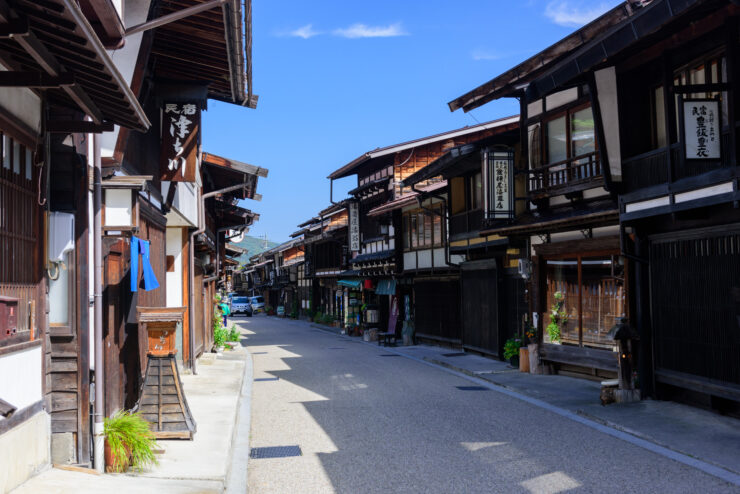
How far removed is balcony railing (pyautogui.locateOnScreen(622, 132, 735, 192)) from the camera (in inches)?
424

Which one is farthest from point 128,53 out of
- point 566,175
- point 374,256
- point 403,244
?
point 374,256

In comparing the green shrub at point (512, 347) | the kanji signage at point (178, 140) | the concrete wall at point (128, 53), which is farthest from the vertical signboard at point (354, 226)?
the concrete wall at point (128, 53)

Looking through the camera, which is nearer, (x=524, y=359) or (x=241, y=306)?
(x=524, y=359)

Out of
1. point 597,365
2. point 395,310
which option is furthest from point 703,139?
point 395,310

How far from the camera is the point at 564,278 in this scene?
17578 millimetres

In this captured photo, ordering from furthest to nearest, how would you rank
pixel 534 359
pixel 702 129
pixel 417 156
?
pixel 417 156 < pixel 534 359 < pixel 702 129

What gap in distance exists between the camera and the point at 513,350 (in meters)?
19.6

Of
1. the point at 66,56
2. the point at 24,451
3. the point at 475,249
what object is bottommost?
the point at 24,451

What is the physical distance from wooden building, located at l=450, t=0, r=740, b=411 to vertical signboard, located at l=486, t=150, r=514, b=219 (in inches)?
27.4

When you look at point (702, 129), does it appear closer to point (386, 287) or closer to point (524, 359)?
point (524, 359)

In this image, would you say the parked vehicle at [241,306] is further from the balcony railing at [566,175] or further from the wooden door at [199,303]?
the balcony railing at [566,175]

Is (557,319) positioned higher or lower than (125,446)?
higher

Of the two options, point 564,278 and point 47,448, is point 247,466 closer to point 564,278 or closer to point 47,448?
point 47,448

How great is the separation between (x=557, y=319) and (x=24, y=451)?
1388 centimetres
